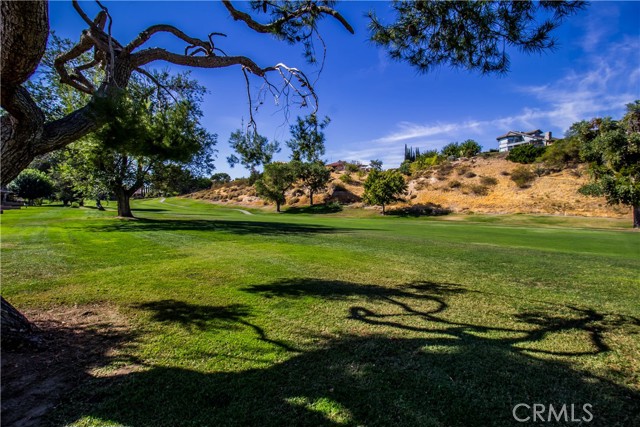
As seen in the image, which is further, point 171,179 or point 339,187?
point 339,187

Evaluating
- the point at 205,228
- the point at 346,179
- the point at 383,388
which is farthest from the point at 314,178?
the point at 383,388

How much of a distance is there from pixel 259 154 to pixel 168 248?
259 inches

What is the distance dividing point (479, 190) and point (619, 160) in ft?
67.6

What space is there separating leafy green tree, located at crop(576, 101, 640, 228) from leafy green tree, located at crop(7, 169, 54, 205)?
75.1 meters

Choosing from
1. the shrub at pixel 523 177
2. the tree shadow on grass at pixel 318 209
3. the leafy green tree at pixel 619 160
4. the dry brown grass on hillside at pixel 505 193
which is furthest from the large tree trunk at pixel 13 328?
the shrub at pixel 523 177

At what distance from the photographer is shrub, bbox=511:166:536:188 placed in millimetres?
45719

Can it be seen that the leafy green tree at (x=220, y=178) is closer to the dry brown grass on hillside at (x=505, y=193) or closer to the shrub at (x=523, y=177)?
the dry brown grass on hillside at (x=505, y=193)

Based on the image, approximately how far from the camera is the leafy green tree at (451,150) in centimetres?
6538

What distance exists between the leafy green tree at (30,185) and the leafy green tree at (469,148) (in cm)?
7550

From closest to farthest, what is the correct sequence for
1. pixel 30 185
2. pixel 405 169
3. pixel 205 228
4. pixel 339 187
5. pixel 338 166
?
pixel 205 228, pixel 30 185, pixel 405 169, pixel 339 187, pixel 338 166

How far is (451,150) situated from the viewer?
66.5m

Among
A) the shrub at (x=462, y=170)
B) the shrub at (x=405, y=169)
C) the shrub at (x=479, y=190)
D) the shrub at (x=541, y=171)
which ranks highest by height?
the shrub at (x=405, y=169)

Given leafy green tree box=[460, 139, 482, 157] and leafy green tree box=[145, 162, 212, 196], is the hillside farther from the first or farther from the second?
leafy green tree box=[145, 162, 212, 196]

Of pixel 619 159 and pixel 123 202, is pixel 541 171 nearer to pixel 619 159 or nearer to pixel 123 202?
pixel 619 159
